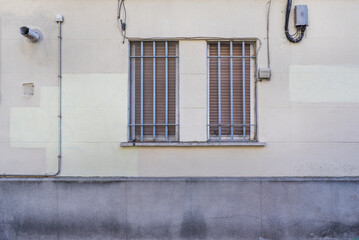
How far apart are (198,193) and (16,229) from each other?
336 centimetres

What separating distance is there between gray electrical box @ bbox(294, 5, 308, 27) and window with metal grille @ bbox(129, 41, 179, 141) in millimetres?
2249

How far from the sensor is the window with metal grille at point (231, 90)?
14.9 ft

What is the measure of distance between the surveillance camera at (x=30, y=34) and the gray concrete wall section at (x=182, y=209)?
259 cm

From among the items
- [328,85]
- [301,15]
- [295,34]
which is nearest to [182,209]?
[328,85]

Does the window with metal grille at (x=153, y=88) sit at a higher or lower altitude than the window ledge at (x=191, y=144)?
higher

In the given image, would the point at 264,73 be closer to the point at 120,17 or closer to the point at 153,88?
the point at 153,88

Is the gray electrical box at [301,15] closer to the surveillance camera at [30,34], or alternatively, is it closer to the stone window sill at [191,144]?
the stone window sill at [191,144]

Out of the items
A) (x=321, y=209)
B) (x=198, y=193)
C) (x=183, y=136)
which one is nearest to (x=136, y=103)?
(x=183, y=136)

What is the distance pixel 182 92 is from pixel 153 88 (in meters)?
0.57

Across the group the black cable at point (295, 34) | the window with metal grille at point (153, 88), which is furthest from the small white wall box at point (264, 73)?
the window with metal grille at point (153, 88)

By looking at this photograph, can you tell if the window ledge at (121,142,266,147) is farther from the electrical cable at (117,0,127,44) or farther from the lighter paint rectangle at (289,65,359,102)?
the electrical cable at (117,0,127,44)

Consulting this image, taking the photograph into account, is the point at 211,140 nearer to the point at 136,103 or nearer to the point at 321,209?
the point at 136,103

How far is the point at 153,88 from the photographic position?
4559mm

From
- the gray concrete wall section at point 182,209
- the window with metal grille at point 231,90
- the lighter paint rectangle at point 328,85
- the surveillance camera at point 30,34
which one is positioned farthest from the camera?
the window with metal grille at point 231,90
